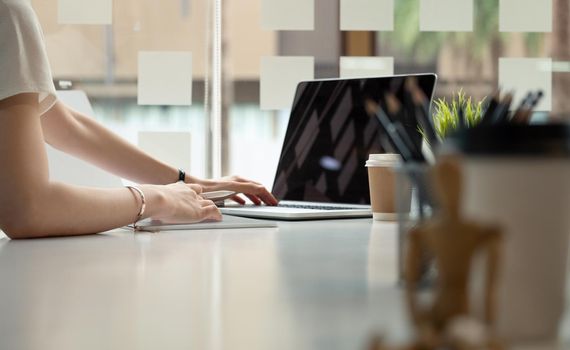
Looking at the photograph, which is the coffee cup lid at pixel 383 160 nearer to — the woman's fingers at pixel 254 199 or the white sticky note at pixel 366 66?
the woman's fingers at pixel 254 199

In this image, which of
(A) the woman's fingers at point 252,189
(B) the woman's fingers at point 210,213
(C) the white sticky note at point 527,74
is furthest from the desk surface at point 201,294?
(C) the white sticky note at point 527,74

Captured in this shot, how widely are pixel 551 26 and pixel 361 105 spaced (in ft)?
4.50

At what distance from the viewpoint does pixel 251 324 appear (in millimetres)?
618

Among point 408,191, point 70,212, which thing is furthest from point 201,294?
point 70,212

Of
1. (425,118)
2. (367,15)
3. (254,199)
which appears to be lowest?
(254,199)

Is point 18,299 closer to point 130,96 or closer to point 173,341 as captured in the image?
point 173,341

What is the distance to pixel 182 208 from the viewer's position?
5.07ft

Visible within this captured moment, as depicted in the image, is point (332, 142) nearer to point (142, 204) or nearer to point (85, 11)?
point (142, 204)

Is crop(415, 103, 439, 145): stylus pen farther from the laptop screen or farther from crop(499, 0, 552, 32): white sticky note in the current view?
crop(499, 0, 552, 32): white sticky note

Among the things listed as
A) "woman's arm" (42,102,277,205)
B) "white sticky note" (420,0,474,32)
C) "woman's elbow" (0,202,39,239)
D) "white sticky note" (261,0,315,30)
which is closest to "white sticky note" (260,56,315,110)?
"white sticky note" (261,0,315,30)

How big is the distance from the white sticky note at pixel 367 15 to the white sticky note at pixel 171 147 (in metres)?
0.74

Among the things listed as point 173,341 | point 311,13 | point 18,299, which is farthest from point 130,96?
point 173,341

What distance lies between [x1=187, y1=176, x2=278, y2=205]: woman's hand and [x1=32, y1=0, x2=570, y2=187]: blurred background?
0.98m

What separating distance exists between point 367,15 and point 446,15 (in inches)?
12.0
